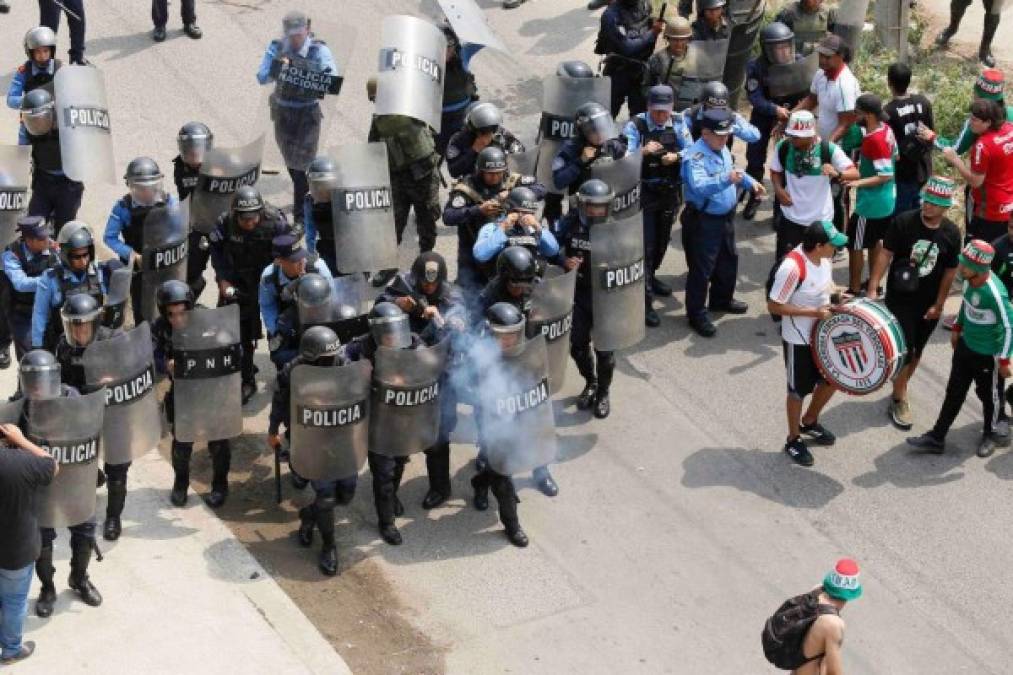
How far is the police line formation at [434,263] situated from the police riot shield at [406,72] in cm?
2

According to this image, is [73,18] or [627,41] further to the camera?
[73,18]

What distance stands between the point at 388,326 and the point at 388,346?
0.39ft

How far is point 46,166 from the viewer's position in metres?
13.0

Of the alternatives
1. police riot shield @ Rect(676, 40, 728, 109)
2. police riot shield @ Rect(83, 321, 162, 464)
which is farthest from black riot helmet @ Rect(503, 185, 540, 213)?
police riot shield @ Rect(676, 40, 728, 109)

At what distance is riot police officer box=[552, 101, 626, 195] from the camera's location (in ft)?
40.2

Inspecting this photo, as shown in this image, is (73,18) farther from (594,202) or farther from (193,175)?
(594,202)

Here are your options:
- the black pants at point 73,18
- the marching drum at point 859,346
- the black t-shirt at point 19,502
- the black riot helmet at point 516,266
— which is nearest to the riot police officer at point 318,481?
the black riot helmet at point 516,266

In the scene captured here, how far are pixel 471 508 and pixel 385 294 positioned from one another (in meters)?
1.52

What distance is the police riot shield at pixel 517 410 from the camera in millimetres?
10250

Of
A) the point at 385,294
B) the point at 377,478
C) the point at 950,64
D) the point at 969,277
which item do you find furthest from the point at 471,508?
the point at 950,64

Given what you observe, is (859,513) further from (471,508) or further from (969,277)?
(471,508)

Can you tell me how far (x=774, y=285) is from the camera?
11.1 m

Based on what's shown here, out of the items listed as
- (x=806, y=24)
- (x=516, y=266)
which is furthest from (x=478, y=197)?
(x=806, y=24)

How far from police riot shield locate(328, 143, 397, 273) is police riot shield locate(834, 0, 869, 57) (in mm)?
4706
